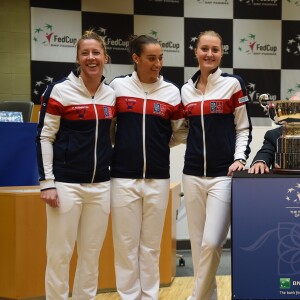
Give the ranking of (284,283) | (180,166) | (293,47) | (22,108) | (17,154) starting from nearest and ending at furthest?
(284,283), (17,154), (22,108), (180,166), (293,47)

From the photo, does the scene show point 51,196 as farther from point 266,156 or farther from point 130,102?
point 266,156

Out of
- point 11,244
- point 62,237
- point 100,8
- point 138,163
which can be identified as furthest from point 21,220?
point 100,8

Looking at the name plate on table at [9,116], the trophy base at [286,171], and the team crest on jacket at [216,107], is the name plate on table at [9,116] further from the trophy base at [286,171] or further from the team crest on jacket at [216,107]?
the trophy base at [286,171]

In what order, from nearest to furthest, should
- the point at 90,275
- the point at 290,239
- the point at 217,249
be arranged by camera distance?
the point at 290,239
the point at 217,249
the point at 90,275

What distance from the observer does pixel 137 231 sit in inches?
92.0

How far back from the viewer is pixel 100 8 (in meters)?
5.28

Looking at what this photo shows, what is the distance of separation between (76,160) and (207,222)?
2.16ft

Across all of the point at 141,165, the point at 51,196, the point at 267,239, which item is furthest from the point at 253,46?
the point at 267,239

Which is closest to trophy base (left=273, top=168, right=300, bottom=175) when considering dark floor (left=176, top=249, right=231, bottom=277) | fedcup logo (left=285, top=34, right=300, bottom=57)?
dark floor (left=176, top=249, right=231, bottom=277)

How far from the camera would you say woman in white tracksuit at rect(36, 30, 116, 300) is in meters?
2.16

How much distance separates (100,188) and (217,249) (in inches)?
23.7

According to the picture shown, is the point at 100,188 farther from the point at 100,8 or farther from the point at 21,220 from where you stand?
the point at 100,8

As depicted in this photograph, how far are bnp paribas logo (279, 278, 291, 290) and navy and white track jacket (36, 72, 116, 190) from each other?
0.97m

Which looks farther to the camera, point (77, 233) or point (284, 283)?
point (77, 233)
